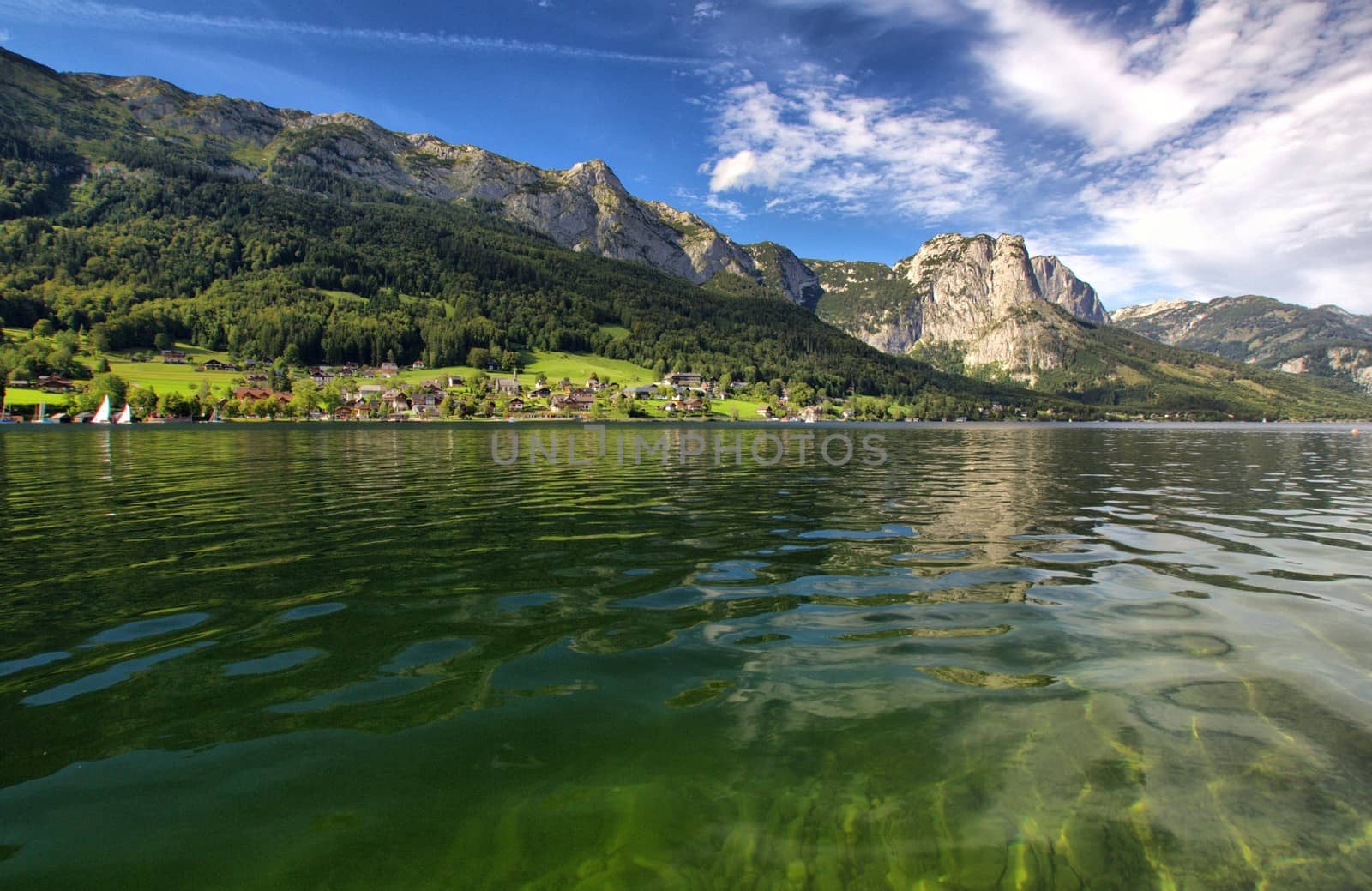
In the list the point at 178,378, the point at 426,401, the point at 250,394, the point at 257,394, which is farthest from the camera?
the point at 426,401

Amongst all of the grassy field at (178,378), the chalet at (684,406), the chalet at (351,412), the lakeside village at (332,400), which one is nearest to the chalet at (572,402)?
the lakeside village at (332,400)

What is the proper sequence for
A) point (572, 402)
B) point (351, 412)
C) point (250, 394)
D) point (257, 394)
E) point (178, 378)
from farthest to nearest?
point (572, 402), point (351, 412), point (178, 378), point (257, 394), point (250, 394)

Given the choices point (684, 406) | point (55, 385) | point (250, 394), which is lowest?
point (684, 406)

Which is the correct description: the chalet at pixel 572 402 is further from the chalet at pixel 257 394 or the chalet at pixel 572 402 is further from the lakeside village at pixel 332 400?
the chalet at pixel 257 394

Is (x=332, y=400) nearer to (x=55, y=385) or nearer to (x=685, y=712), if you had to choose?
(x=55, y=385)

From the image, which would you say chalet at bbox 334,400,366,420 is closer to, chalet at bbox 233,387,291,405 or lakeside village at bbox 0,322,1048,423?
lakeside village at bbox 0,322,1048,423

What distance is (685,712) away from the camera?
21.9 feet

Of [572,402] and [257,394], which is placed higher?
[257,394]

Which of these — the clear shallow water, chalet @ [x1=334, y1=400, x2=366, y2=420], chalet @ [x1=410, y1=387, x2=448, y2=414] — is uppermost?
chalet @ [x1=410, y1=387, x2=448, y2=414]

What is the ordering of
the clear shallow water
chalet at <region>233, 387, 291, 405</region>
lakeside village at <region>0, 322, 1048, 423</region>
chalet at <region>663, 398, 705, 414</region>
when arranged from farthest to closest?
chalet at <region>663, 398, 705, 414</region>
chalet at <region>233, 387, 291, 405</region>
lakeside village at <region>0, 322, 1048, 423</region>
the clear shallow water

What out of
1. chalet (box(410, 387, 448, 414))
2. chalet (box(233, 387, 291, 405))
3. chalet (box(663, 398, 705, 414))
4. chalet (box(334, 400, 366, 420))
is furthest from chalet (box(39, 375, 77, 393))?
chalet (box(663, 398, 705, 414))

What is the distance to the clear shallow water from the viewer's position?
4.49 m

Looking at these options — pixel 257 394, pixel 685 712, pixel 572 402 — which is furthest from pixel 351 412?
pixel 685 712

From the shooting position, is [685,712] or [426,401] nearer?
[685,712]
